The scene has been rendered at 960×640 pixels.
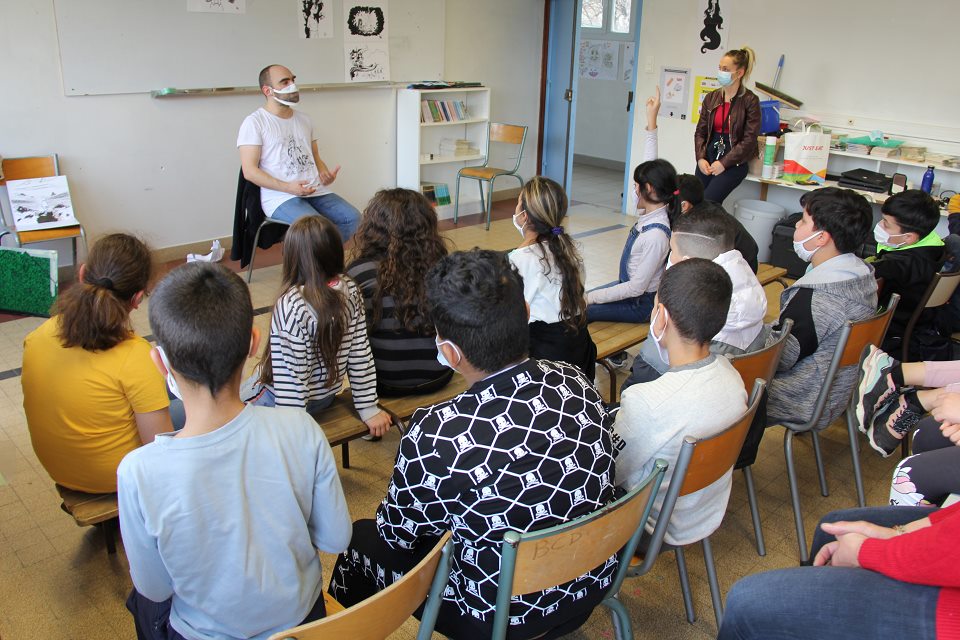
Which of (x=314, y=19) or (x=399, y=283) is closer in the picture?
(x=399, y=283)

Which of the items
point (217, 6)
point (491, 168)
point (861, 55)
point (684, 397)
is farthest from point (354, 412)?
point (861, 55)

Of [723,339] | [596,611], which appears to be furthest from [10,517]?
[723,339]

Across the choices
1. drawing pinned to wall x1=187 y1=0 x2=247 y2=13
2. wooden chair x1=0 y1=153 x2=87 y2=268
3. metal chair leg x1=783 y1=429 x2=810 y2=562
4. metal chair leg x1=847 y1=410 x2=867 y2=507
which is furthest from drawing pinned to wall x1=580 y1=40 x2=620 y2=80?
metal chair leg x1=783 y1=429 x2=810 y2=562

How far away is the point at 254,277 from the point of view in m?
5.03

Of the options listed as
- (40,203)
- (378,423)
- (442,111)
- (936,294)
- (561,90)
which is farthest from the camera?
(561,90)

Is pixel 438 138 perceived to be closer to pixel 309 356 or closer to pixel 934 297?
pixel 934 297

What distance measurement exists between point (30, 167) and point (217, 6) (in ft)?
5.12

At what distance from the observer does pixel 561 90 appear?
24.4 ft

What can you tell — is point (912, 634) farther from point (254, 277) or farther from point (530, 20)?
point (530, 20)

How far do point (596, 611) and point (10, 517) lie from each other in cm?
192

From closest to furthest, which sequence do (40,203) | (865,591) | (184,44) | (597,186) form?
(865,591), (40,203), (184,44), (597,186)

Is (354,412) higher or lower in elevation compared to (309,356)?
lower

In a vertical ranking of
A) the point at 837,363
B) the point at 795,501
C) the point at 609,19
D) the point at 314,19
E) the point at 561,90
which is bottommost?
the point at 795,501

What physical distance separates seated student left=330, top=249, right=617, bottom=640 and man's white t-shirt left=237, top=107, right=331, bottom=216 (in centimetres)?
323
